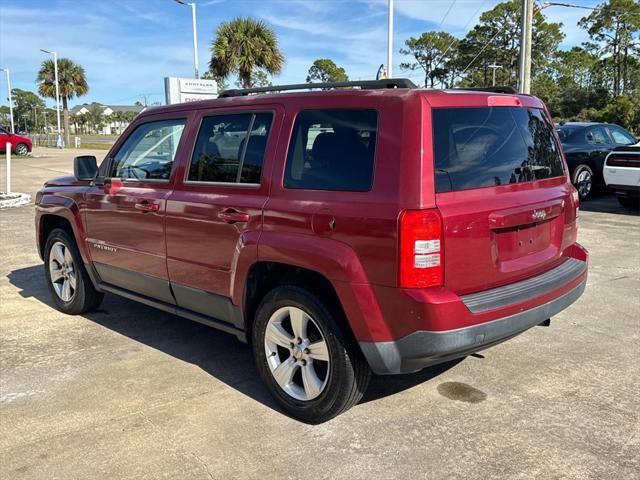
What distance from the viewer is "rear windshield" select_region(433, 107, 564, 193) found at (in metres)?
2.96

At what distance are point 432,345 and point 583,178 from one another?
415 inches

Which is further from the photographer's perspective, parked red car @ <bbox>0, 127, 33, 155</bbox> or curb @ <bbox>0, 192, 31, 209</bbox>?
parked red car @ <bbox>0, 127, 33, 155</bbox>

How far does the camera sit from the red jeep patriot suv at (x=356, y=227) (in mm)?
2846

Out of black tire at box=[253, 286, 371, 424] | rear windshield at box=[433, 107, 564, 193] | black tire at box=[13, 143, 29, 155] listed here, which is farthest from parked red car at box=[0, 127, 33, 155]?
rear windshield at box=[433, 107, 564, 193]

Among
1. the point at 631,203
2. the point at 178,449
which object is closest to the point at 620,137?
the point at 631,203

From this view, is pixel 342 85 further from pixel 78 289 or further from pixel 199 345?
pixel 78 289

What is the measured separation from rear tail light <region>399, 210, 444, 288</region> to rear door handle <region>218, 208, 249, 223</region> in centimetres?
108

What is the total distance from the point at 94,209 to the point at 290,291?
2.32m

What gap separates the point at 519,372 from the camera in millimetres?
3975

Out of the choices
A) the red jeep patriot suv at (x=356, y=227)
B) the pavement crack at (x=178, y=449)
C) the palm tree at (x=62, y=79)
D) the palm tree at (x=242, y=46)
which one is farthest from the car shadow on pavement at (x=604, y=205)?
the palm tree at (x=62, y=79)

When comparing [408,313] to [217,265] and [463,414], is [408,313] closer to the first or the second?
[463,414]

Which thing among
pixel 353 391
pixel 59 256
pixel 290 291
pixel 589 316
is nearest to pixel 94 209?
pixel 59 256

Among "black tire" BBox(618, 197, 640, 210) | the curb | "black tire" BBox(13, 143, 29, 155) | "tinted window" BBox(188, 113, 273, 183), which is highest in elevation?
"black tire" BBox(13, 143, 29, 155)

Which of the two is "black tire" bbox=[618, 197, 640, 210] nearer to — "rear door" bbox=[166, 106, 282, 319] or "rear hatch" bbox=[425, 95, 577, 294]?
"rear hatch" bbox=[425, 95, 577, 294]
